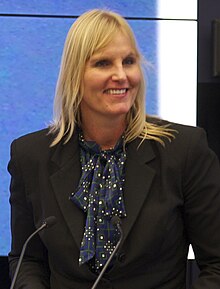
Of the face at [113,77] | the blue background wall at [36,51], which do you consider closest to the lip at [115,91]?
the face at [113,77]

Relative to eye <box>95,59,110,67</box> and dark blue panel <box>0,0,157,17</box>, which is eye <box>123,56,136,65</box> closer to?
eye <box>95,59,110,67</box>

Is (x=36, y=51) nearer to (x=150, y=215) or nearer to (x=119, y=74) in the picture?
(x=119, y=74)

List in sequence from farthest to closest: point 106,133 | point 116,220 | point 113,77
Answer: point 106,133 < point 113,77 < point 116,220

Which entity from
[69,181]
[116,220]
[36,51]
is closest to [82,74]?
[69,181]

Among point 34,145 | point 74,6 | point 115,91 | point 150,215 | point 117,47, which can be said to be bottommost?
point 150,215

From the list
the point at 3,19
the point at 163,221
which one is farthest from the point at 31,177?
the point at 3,19

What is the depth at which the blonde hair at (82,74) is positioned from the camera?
1.33 metres

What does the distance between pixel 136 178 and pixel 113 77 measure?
0.90ft

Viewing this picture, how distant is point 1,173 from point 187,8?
1123 mm

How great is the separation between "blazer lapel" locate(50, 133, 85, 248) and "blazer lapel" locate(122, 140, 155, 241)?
126 millimetres

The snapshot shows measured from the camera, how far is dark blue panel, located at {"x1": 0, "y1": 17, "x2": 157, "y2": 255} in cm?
229

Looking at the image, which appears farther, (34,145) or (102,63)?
(34,145)

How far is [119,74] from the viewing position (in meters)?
1.32

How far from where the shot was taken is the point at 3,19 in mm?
2291
